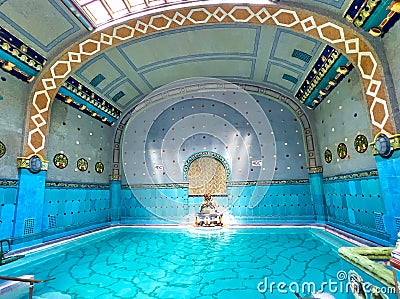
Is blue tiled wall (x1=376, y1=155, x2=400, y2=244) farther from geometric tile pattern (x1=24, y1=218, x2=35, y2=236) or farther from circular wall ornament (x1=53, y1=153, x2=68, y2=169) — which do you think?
circular wall ornament (x1=53, y1=153, x2=68, y2=169)

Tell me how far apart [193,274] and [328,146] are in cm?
653

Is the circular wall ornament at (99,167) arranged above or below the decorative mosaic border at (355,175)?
above

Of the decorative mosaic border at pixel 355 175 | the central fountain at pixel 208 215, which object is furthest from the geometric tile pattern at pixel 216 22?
the central fountain at pixel 208 215

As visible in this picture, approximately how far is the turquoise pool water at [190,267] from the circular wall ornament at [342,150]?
2.50m

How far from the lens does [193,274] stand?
395 centimetres

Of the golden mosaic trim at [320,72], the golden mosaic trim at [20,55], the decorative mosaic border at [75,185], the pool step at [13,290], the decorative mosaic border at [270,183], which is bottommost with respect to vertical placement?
the pool step at [13,290]

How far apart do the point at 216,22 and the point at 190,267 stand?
5.96m

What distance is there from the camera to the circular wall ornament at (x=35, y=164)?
6194 mm

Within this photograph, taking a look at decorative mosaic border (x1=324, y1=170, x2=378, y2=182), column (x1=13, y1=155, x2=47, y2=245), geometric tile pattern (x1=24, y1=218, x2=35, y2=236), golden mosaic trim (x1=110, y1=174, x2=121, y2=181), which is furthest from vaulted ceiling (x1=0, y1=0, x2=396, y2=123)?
geometric tile pattern (x1=24, y1=218, x2=35, y2=236)

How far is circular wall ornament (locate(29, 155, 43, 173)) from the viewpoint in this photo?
6.19 metres

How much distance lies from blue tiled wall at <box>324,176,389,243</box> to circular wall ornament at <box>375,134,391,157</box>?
1092mm

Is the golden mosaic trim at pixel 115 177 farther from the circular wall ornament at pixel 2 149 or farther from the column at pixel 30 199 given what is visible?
the circular wall ornament at pixel 2 149

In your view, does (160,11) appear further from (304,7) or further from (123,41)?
(304,7)

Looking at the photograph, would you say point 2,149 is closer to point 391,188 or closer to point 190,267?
point 190,267
